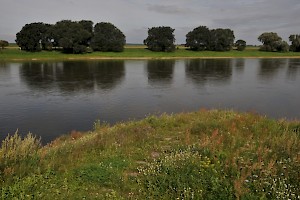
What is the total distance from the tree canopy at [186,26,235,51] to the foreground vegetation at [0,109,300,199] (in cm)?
11962

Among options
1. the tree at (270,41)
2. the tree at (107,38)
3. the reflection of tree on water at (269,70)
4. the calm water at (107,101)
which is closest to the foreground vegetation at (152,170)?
the calm water at (107,101)

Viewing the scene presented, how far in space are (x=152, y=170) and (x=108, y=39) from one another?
103 m

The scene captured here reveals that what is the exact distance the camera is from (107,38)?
107m

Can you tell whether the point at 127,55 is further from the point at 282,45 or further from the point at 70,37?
the point at 282,45

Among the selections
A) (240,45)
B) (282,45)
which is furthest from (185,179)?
(240,45)

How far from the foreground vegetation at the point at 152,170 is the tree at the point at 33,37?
97.3 m

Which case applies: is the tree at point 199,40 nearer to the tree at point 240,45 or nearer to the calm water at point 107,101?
the tree at point 240,45

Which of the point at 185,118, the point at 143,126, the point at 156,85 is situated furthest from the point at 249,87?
the point at 143,126

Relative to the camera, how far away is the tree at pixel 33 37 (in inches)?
3861

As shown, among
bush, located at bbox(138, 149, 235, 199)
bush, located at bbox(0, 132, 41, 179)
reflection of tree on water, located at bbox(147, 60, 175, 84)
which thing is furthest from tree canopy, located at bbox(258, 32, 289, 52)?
bush, located at bbox(0, 132, 41, 179)

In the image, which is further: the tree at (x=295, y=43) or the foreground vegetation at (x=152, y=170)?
the tree at (x=295, y=43)

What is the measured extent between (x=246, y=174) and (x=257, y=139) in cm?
397

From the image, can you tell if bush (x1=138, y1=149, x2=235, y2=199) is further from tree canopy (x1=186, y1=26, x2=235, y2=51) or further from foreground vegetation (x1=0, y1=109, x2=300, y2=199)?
tree canopy (x1=186, y1=26, x2=235, y2=51)

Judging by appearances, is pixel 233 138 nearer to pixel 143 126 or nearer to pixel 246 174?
pixel 246 174
